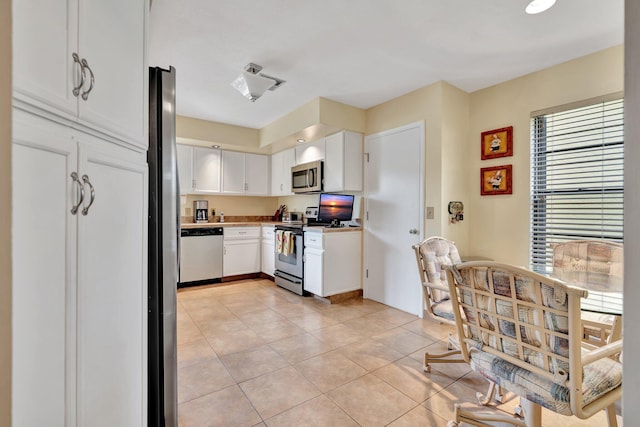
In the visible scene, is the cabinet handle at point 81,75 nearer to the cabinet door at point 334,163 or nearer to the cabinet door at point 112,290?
the cabinet door at point 112,290

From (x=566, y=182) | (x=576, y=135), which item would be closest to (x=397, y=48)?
(x=576, y=135)

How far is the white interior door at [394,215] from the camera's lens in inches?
125

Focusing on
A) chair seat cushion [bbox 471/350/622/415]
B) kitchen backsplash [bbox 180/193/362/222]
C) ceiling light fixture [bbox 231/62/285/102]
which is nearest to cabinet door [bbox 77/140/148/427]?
chair seat cushion [bbox 471/350/622/415]

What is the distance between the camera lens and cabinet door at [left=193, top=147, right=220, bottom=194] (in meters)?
4.45

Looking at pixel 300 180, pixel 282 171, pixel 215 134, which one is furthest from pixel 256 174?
pixel 300 180

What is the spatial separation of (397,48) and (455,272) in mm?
1961

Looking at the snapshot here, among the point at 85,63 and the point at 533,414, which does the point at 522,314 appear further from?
the point at 85,63

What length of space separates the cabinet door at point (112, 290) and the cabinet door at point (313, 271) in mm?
2490

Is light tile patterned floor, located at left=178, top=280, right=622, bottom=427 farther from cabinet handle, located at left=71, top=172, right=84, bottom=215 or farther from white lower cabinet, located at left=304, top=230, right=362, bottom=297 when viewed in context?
cabinet handle, located at left=71, top=172, right=84, bottom=215

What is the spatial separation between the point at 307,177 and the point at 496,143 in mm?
2337
